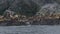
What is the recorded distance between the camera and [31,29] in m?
4.48

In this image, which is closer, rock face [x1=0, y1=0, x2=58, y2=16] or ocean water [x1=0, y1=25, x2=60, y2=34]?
ocean water [x1=0, y1=25, x2=60, y2=34]

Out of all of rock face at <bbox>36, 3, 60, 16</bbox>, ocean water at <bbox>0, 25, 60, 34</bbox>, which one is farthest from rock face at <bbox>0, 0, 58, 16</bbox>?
ocean water at <bbox>0, 25, 60, 34</bbox>

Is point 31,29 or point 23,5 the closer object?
point 31,29

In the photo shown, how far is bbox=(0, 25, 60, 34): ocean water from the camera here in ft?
14.4

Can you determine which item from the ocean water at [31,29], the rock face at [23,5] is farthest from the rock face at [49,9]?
the ocean water at [31,29]

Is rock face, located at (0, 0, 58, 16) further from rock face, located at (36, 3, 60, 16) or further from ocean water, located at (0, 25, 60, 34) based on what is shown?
ocean water, located at (0, 25, 60, 34)

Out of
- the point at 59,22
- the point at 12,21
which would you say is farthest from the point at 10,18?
the point at 59,22

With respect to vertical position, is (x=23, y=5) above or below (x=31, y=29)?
above

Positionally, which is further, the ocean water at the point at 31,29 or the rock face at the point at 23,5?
the rock face at the point at 23,5

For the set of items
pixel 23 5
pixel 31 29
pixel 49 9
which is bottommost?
pixel 31 29

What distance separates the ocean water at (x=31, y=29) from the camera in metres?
4.38

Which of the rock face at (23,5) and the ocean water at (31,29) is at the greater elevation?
the rock face at (23,5)

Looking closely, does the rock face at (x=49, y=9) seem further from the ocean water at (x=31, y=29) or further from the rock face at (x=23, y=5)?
the ocean water at (x=31, y=29)

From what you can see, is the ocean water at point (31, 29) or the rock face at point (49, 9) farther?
the rock face at point (49, 9)
